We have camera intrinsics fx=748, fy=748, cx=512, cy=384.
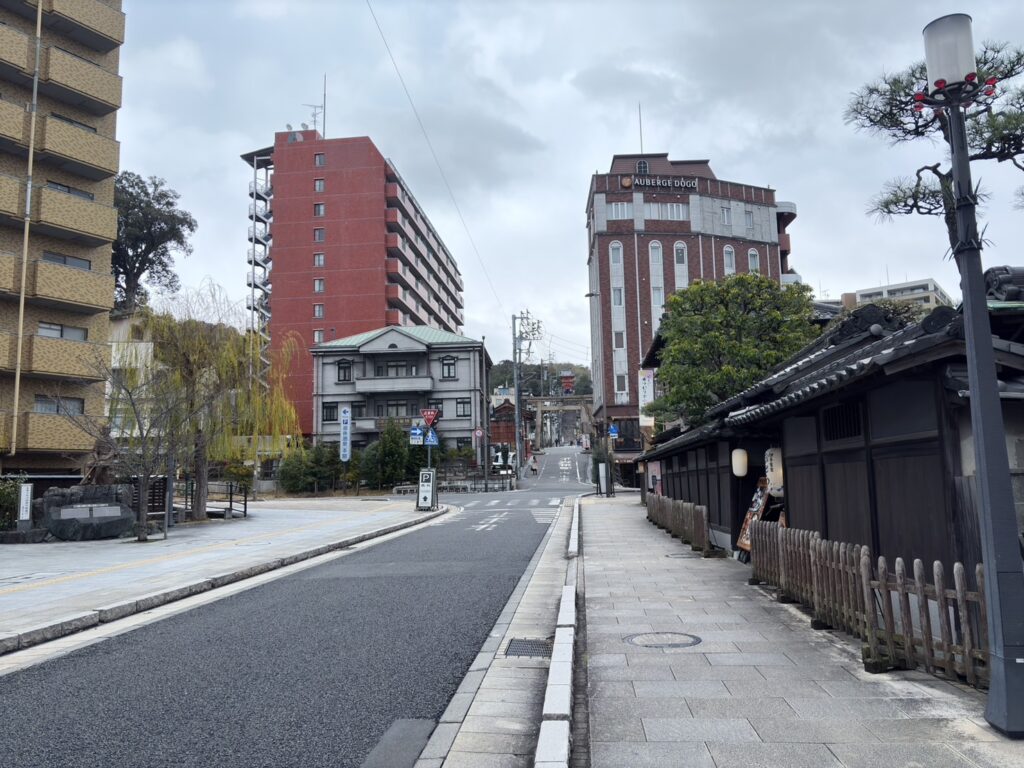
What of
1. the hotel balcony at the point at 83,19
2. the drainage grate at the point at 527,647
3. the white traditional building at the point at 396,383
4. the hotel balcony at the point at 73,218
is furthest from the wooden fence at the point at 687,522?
the white traditional building at the point at 396,383

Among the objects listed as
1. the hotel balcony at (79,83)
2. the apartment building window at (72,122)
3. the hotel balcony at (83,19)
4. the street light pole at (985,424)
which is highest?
the hotel balcony at (83,19)

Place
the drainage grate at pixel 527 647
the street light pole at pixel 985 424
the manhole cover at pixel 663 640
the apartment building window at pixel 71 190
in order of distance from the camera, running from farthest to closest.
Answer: the apartment building window at pixel 71 190
the drainage grate at pixel 527 647
the manhole cover at pixel 663 640
the street light pole at pixel 985 424

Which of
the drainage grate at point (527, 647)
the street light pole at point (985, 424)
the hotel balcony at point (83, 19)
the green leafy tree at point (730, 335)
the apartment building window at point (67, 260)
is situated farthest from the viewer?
the apartment building window at point (67, 260)

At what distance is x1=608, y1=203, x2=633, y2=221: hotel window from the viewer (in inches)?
2667

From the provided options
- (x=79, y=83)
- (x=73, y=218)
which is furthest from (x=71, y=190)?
(x=79, y=83)

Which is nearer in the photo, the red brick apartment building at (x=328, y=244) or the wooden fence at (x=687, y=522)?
the wooden fence at (x=687, y=522)

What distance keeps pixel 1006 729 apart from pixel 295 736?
15.0ft

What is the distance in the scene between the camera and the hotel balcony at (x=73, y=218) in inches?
1048

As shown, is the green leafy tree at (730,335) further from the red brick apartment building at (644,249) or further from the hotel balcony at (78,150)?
the red brick apartment building at (644,249)

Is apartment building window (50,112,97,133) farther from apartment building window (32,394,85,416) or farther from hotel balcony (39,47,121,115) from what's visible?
apartment building window (32,394,85,416)

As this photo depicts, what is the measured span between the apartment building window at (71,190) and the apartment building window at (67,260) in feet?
7.61

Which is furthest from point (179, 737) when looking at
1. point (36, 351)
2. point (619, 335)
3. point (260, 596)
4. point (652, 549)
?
point (619, 335)

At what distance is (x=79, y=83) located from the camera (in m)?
28.0

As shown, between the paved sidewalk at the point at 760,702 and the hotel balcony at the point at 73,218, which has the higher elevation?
the hotel balcony at the point at 73,218
